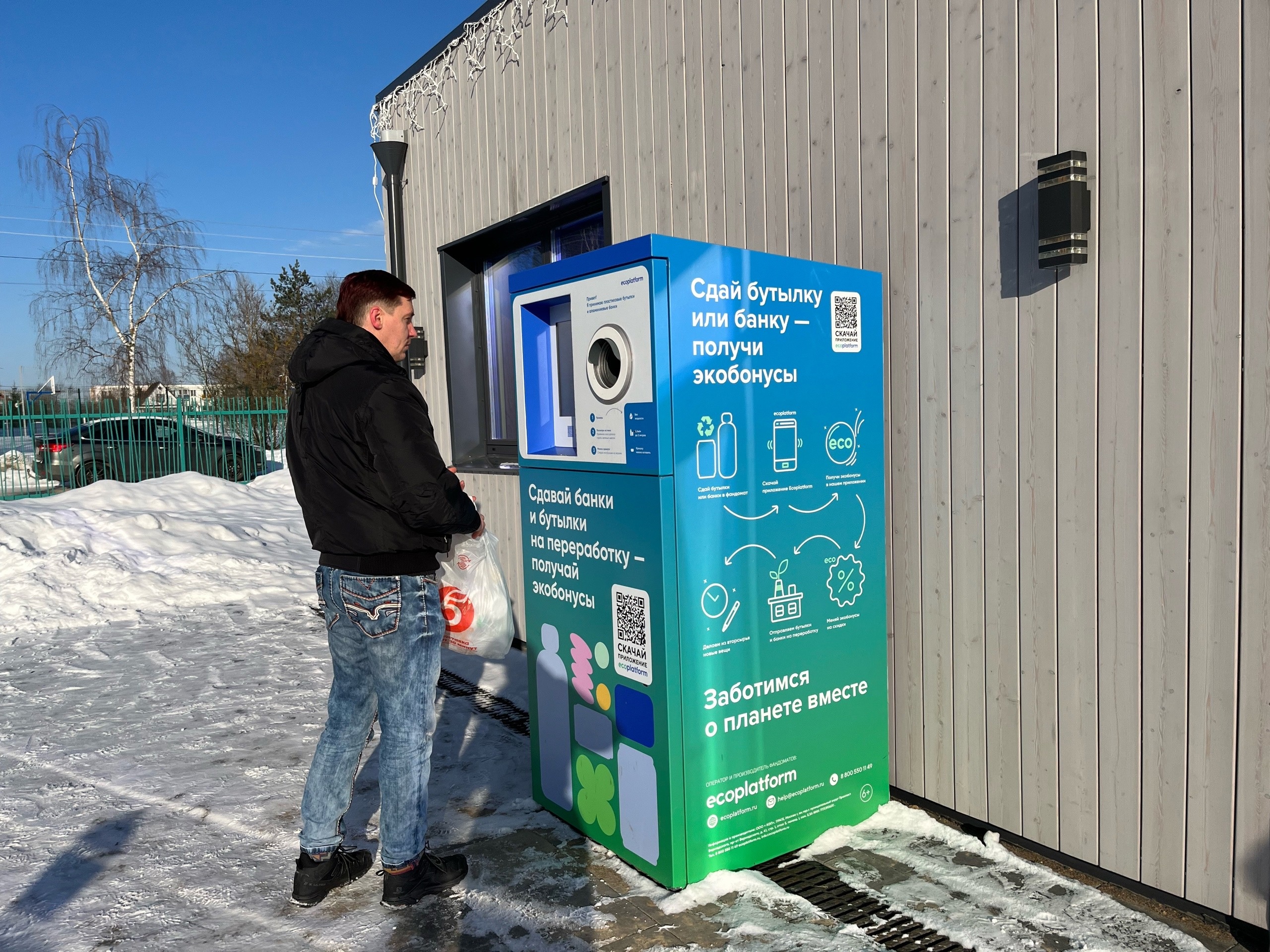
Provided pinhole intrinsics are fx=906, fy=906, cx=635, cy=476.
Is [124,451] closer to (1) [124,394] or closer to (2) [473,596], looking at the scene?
(1) [124,394]

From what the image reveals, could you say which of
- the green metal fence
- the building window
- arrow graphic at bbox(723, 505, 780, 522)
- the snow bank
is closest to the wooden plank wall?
arrow graphic at bbox(723, 505, 780, 522)

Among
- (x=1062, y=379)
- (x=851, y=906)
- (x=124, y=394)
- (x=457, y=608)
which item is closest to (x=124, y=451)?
(x=124, y=394)

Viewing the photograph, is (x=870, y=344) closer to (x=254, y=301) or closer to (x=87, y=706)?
(x=87, y=706)

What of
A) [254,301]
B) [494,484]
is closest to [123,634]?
[494,484]

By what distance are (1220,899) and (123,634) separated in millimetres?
6480

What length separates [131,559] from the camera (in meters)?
7.68

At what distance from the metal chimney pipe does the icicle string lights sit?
0.47ft

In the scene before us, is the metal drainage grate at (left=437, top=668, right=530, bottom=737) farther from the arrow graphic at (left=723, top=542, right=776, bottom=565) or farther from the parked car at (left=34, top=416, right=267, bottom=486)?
the parked car at (left=34, top=416, right=267, bottom=486)

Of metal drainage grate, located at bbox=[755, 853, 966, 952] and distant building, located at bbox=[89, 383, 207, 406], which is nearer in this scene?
metal drainage grate, located at bbox=[755, 853, 966, 952]

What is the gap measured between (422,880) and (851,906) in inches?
50.4

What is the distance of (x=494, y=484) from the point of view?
6090 millimetres

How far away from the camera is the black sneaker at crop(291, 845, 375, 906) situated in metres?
2.76

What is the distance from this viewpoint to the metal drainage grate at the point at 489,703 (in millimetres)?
4387

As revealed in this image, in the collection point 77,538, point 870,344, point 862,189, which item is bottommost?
point 77,538
